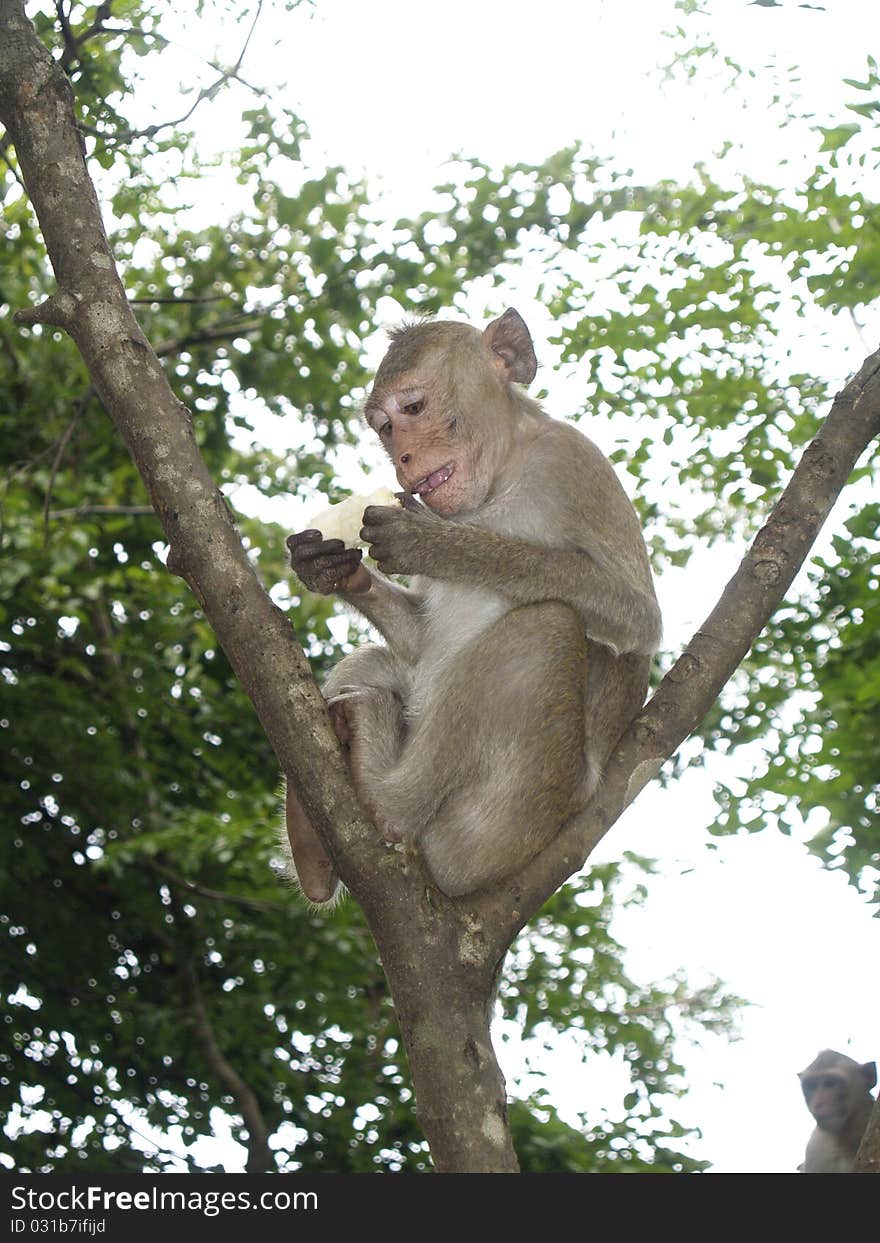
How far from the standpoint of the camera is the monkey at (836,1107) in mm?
7145

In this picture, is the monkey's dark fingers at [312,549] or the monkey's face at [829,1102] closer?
the monkey's dark fingers at [312,549]

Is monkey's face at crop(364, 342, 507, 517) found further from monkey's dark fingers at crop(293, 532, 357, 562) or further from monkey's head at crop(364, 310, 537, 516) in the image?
monkey's dark fingers at crop(293, 532, 357, 562)

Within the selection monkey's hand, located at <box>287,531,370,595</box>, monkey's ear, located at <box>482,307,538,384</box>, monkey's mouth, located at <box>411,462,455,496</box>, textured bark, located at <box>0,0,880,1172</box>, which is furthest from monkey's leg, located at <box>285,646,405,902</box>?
monkey's ear, located at <box>482,307,538,384</box>

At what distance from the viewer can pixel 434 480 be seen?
4410 mm

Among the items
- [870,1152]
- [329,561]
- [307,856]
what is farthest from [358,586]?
[870,1152]

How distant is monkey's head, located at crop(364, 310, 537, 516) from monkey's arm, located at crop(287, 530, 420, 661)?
37 centimetres

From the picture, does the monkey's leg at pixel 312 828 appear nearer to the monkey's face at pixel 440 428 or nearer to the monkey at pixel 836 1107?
the monkey's face at pixel 440 428

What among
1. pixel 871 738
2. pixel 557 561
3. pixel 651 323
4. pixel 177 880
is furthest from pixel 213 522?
pixel 177 880

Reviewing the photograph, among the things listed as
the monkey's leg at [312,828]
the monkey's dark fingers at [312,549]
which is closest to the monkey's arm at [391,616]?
the monkey's leg at [312,828]

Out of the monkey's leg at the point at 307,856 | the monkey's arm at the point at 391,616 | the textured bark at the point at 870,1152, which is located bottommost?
the textured bark at the point at 870,1152

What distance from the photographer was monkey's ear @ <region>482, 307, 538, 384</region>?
15.5 ft

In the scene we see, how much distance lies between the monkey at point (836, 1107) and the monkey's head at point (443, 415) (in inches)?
177

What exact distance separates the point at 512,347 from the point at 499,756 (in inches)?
62.0

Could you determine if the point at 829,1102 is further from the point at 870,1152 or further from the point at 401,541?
the point at 401,541
